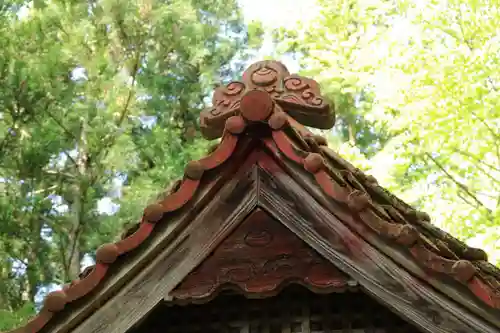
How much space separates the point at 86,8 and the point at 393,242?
8.72 meters

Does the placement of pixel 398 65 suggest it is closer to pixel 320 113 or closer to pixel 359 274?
pixel 320 113

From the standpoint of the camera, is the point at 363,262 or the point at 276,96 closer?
the point at 363,262

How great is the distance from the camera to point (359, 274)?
6.18 feet

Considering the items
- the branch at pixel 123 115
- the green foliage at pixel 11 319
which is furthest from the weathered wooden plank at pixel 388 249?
the branch at pixel 123 115

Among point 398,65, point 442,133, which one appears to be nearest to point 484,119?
point 442,133

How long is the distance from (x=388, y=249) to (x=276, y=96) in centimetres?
74

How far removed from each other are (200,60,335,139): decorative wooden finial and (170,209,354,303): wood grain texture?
1.46 feet

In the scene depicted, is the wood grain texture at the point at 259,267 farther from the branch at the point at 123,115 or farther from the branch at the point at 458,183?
the branch at the point at 123,115

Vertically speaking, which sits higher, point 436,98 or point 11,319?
point 436,98

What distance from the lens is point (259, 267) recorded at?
1987 millimetres

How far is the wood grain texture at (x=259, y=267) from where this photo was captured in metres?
1.95

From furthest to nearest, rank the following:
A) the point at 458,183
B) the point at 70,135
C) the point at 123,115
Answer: the point at 123,115 < the point at 70,135 < the point at 458,183

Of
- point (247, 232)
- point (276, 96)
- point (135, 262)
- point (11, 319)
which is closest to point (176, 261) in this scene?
point (135, 262)

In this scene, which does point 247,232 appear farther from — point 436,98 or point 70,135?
point 70,135
